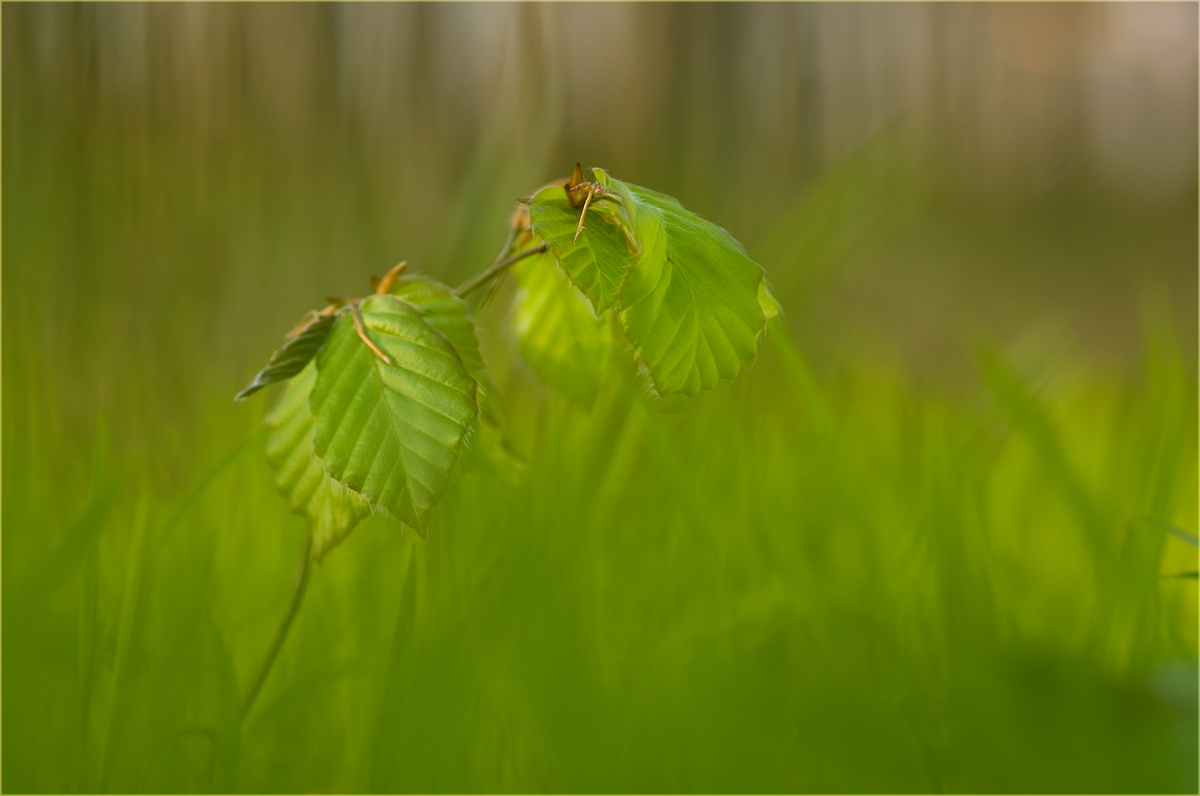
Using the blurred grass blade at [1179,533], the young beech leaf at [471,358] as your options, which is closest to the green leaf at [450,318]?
the young beech leaf at [471,358]

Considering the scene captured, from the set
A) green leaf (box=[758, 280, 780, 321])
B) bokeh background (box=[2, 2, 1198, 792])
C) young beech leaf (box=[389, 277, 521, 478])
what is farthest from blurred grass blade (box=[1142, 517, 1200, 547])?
young beech leaf (box=[389, 277, 521, 478])

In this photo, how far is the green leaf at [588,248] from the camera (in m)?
0.34

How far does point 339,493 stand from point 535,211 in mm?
163

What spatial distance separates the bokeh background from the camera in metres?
0.46

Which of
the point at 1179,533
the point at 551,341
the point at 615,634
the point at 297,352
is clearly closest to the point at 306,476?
the point at 297,352

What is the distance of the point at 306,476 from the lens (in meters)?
0.41

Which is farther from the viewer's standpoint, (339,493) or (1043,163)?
(1043,163)

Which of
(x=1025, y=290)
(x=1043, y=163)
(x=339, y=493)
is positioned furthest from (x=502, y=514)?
(x=1043, y=163)

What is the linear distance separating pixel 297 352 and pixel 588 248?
156mm

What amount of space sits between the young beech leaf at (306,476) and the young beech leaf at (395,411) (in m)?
0.03

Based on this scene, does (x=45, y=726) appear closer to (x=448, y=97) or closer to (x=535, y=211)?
(x=535, y=211)

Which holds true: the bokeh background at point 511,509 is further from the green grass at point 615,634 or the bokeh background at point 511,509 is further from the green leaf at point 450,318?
the green leaf at point 450,318

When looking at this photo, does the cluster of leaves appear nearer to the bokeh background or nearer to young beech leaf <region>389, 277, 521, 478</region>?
young beech leaf <region>389, 277, 521, 478</region>

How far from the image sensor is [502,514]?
576mm
